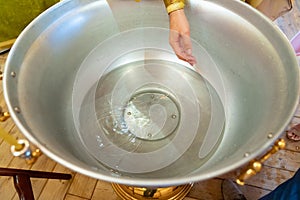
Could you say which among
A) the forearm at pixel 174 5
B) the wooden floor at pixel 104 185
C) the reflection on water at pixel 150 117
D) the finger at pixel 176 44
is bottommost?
the wooden floor at pixel 104 185

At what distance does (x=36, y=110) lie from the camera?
1.72ft

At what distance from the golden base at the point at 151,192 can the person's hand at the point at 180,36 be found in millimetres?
356

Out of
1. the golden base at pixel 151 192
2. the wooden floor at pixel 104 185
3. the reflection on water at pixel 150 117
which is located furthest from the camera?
the wooden floor at pixel 104 185

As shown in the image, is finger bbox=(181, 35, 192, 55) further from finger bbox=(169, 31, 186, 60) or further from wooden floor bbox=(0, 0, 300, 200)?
wooden floor bbox=(0, 0, 300, 200)

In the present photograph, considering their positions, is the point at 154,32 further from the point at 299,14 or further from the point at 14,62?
the point at 299,14

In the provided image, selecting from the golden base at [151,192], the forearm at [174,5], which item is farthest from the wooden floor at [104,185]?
the forearm at [174,5]

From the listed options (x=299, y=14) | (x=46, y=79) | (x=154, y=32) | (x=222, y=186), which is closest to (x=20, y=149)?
(x=46, y=79)

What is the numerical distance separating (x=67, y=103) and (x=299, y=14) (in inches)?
53.0

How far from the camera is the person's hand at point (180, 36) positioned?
2.19ft

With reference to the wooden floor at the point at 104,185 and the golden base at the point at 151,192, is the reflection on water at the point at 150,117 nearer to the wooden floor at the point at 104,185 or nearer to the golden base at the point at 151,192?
the golden base at the point at 151,192

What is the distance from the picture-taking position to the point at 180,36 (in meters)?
0.70

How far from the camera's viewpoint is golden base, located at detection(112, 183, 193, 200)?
76cm

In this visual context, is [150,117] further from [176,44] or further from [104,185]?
[104,185]

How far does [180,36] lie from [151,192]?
0.42m
